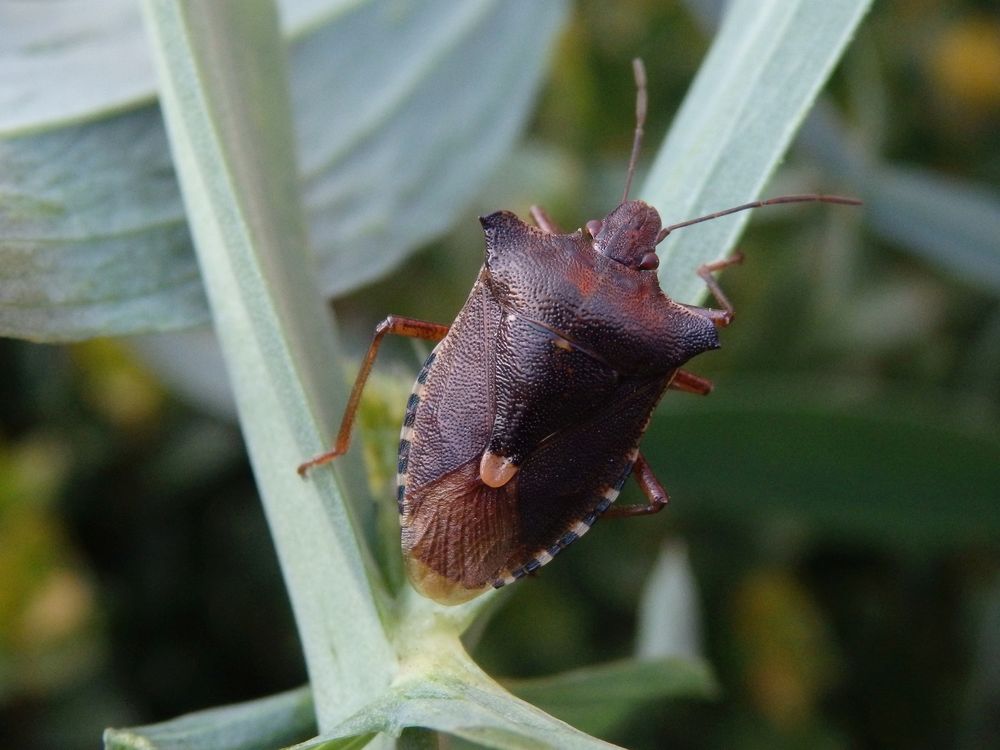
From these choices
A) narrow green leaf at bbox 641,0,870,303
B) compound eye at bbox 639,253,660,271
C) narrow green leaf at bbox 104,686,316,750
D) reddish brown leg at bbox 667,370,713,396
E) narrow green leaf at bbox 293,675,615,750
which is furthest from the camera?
reddish brown leg at bbox 667,370,713,396

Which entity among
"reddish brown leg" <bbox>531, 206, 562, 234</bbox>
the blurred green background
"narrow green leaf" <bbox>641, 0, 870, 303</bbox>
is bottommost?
the blurred green background

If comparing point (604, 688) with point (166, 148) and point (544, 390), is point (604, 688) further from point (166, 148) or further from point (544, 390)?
point (166, 148)

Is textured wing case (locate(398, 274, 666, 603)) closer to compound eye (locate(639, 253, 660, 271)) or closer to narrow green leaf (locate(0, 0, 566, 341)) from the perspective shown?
compound eye (locate(639, 253, 660, 271))

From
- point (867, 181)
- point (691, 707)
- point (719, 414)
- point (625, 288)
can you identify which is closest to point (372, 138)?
point (625, 288)

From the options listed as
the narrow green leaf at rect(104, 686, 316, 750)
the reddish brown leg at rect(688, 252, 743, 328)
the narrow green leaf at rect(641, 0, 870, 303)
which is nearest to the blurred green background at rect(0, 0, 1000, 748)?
the reddish brown leg at rect(688, 252, 743, 328)

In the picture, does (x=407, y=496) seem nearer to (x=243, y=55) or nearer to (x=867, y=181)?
(x=243, y=55)

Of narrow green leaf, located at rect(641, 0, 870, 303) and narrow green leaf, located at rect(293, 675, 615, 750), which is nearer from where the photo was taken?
narrow green leaf, located at rect(293, 675, 615, 750)

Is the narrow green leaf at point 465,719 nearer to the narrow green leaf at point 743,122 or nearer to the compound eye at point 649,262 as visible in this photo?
the narrow green leaf at point 743,122

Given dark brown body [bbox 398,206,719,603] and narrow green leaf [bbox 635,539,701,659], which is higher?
dark brown body [bbox 398,206,719,603]
